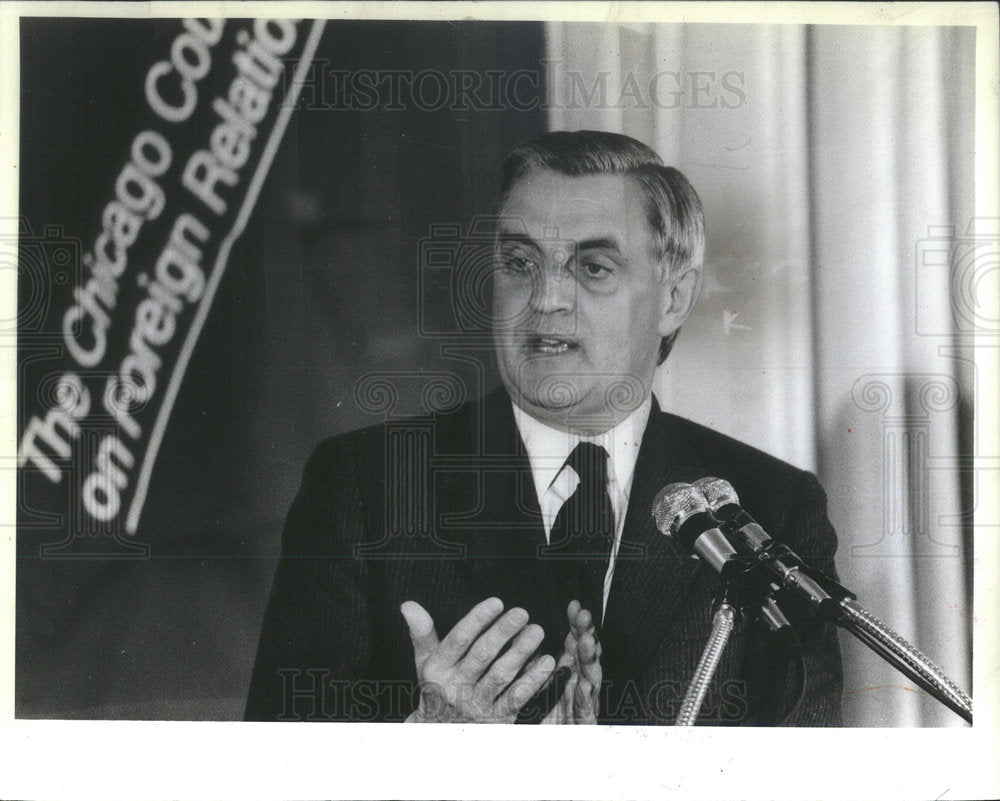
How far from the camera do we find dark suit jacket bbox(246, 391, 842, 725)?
205 cm

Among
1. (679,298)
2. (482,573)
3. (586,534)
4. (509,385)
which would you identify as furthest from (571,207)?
(482,573)

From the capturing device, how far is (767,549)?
6.72 feet

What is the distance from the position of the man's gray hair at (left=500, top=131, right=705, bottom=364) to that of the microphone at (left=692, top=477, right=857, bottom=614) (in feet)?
1.19

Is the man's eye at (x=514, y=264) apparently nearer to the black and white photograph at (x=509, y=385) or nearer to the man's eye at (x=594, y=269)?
the black and white photograph at (x=509, y=385)

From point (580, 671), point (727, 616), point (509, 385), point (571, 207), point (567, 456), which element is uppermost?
point (571, 207)

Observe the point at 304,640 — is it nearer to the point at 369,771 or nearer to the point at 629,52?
the point at 369,771

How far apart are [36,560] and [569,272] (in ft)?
4.96

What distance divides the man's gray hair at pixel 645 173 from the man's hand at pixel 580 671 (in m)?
0.68

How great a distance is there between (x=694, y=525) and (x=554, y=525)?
0.34m

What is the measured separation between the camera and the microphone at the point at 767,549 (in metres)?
2.04

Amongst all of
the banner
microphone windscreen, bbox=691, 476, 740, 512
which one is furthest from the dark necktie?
the banner

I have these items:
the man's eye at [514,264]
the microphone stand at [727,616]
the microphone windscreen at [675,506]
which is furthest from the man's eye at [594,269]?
the microphone stand at [727,616]

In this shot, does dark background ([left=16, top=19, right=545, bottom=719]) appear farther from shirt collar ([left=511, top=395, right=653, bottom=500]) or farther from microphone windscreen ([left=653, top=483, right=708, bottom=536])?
microphone windscreen ([left=653, top=483, right=708, bottom=536])

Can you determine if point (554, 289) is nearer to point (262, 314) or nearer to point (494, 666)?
point (262, 314)
